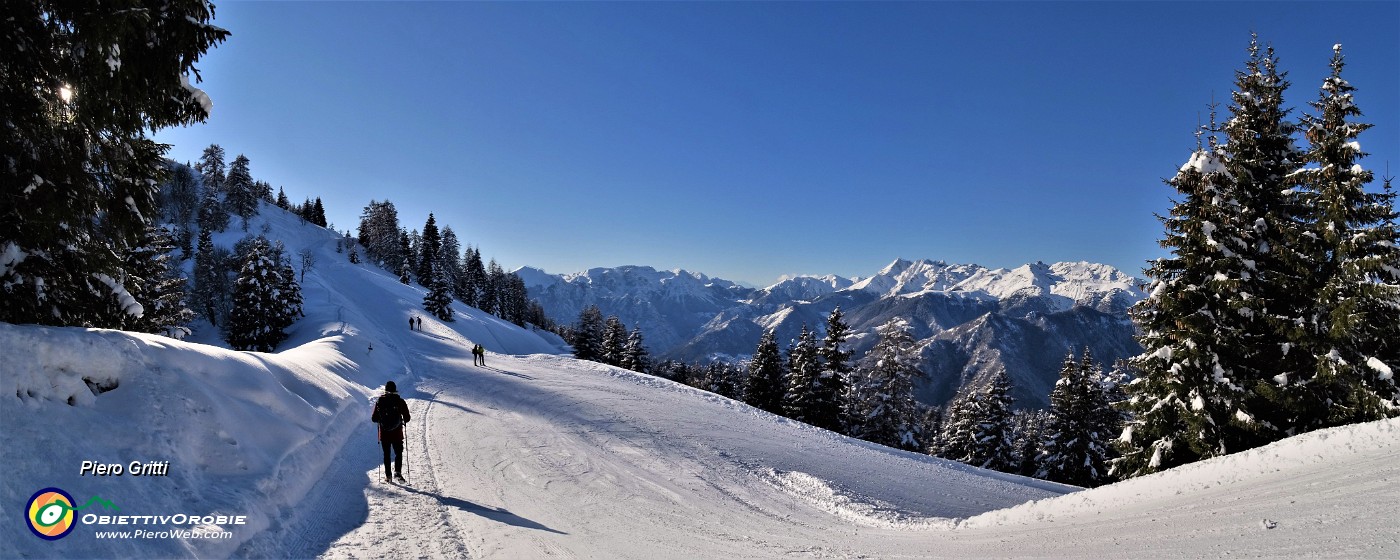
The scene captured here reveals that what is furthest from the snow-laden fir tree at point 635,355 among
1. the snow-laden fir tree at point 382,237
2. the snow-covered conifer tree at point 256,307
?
the snow-laden fir tree at point 382,237

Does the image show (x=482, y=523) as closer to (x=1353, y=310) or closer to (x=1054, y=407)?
(x=1353, y=310)

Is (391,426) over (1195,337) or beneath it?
beneath

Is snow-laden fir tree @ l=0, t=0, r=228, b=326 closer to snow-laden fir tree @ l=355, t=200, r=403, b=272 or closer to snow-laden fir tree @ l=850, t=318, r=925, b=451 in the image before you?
snow-laden fir tree @ l=850, t=318, r=925, b=451

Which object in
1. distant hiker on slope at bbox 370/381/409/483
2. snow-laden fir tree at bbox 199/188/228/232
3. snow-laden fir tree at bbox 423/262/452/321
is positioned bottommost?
distant hiker on slope at bbox 370/381/409/483

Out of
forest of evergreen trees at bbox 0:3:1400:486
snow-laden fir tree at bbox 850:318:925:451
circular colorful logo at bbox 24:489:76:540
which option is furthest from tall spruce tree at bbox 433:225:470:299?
circular colorful logo at bbox 24:489:76:540

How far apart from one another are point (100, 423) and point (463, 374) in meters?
23.0

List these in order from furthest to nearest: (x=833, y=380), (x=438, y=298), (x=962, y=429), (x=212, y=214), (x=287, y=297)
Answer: (x=212, y=214) → (x=438, y=298) → (x=287, y=297) → (x=962, y=429) → (x=833, y=380)

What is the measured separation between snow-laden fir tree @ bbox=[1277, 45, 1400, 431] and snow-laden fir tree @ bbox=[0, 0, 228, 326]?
74.3 ft

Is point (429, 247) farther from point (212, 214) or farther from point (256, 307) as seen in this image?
point (256, 307)

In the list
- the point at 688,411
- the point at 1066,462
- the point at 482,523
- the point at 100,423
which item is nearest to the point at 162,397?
the point at 100,423

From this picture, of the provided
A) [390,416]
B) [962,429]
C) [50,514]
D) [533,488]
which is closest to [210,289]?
[390,416]

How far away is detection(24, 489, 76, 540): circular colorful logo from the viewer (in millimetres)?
4852

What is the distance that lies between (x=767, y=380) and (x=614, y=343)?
23098mm

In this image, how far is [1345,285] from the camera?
1250cm
